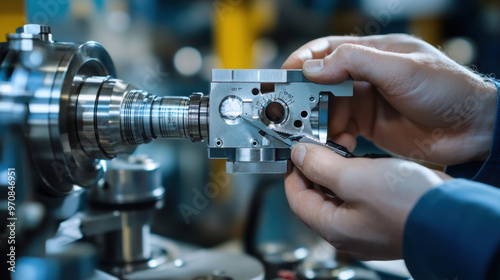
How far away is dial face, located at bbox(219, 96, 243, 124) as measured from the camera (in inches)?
21.0

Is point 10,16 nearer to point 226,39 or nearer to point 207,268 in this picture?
point 207,268

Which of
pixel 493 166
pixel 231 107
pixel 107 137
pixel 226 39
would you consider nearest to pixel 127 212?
pixel 107 137

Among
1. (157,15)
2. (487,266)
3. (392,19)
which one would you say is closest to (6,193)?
(487,266)

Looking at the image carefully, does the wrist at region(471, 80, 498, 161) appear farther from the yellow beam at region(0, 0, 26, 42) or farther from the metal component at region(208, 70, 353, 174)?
the yellow beam at region(0, 0, 26, 42)

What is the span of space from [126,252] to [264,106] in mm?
331

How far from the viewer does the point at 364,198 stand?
0.47 metres

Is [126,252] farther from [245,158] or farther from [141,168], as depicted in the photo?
[245,158]

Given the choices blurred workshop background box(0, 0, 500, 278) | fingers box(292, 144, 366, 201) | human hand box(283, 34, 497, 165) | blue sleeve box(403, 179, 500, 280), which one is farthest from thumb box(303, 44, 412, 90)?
blurred workshop background box(0, 0, 500, 278)

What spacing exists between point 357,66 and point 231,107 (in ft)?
0.68

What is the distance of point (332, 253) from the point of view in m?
0.92

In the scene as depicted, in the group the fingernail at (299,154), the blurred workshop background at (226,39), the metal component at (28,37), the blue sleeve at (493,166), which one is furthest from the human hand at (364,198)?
the blurred workshop background at (226,39)

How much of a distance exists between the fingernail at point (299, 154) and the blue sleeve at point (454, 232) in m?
0.16

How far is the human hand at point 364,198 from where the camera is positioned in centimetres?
45

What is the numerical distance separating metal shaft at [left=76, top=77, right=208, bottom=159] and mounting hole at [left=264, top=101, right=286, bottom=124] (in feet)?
0.30
